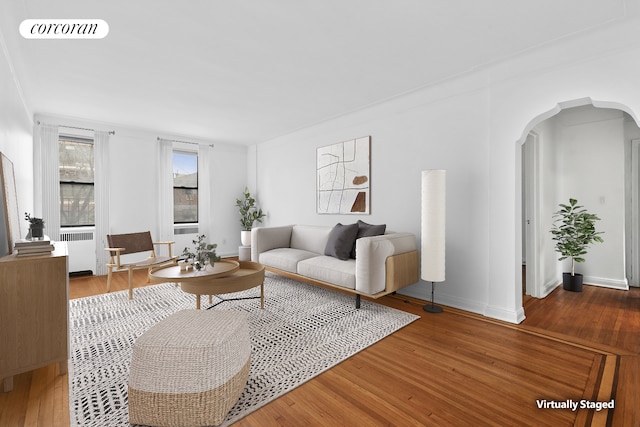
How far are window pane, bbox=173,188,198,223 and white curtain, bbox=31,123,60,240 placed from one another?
75.6 inches

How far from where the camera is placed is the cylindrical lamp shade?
131 inches

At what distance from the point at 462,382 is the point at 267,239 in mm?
3547

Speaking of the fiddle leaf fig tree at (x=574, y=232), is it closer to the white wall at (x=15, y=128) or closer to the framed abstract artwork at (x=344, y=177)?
the framed abstract artwork at (x=344, y=177)

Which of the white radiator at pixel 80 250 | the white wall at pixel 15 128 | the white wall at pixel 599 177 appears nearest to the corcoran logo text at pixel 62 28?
the white wall at pixel 15 128

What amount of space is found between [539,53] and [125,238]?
19.0ft

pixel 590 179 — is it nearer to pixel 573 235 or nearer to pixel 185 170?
pixel 573 235

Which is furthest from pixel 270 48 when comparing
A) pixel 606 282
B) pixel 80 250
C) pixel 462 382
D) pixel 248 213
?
pixel 606 282

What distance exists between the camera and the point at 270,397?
191 centimetres

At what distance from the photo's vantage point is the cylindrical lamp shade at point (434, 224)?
333cm

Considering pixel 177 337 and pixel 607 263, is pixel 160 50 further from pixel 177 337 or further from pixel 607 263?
pixel 607 263

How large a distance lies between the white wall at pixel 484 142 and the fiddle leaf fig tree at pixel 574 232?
64.6 inches

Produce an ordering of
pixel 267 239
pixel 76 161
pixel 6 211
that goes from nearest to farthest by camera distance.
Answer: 1. pixel 6 211
2. pixel 267 239
3. pixel 76 161

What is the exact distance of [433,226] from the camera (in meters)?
3.37

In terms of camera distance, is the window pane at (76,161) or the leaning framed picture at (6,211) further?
the window pane at (76,161)
